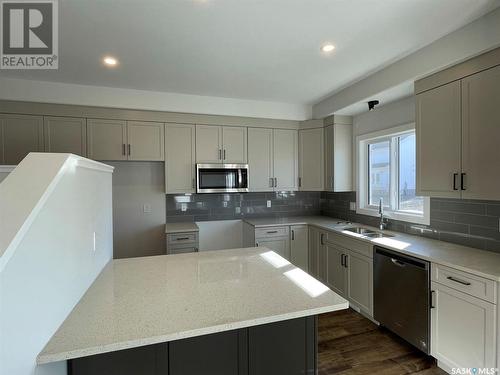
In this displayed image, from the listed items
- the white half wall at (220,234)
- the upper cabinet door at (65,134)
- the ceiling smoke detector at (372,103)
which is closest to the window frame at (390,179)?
the ceiling smoke detector at (372,103)

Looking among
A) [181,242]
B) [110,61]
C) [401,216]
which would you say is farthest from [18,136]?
[401,216]

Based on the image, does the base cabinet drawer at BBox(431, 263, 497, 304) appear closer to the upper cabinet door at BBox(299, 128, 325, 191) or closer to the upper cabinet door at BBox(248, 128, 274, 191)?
the upper cabinet door at BBox(299, 128, 325, 191)

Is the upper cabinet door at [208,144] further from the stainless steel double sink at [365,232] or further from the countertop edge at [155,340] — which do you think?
the countertop edge at [155,340]

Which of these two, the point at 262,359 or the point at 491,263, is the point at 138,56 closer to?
the point at 262,359

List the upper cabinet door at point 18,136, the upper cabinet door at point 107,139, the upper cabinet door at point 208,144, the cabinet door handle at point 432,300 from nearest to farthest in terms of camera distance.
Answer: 1. the cabinet door handle at point 432,300
2. the upper cabinet door at point 18,136
3. the upper cabinet door at point 107,139
4. the upper cabinet door at point 208,144

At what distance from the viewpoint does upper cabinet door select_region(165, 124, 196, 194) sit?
10.9ft

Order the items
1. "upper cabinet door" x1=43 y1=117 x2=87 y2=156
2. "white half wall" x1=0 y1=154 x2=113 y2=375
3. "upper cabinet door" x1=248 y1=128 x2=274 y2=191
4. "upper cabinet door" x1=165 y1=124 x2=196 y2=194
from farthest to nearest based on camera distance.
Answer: "upper cabinet door" x1=248 y1=128 x2=274 y2=191, "upper cabinet door" x1=165 y1=124 x2=196 y2=194, "upper cabinet door" x1=43 y1=117 x2=87 y2=156, "white half wall" x1=0 y1=154 x2=113 y2=375

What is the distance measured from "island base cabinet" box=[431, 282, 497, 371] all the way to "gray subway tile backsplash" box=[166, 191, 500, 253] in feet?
2.14

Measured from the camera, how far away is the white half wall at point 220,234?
3797mm

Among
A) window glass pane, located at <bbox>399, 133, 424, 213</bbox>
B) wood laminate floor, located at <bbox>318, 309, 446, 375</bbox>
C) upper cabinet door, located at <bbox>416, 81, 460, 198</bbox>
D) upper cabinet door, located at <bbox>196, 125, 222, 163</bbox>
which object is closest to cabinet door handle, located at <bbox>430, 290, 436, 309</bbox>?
wood laminate floor, located at <bbox>318, 309, 446, 375</bbox>

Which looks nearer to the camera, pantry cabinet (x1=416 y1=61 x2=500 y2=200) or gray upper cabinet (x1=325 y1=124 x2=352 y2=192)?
pantry cabinet (x1=416 y1=61 x2=500 y2=200)

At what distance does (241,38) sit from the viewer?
6.55 feet
